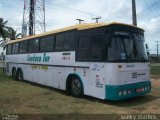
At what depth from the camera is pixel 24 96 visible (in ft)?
41.3

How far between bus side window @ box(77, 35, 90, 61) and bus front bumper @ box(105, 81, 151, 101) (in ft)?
5.61

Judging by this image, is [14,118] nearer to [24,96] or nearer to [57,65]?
[24,96]

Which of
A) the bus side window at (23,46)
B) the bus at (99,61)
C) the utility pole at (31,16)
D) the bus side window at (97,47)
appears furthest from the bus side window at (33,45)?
the utility pole at (31,16)

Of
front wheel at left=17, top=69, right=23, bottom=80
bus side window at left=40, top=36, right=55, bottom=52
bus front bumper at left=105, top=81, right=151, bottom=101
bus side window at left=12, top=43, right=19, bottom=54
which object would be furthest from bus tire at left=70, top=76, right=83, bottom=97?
bus side window at left=12, top=43, right=19, bottom=54

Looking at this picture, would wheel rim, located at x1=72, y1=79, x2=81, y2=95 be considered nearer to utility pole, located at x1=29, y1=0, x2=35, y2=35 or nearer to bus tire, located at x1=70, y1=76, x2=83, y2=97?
bus tire, located at x1=70, y1=76, x2=83, y2=97

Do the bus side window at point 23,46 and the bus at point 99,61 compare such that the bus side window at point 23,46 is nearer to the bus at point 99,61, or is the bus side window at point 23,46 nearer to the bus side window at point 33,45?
the bus side window at point 33,45

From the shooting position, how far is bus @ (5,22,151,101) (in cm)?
1032

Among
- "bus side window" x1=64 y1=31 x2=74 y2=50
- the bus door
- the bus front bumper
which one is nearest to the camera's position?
the bus front bumper

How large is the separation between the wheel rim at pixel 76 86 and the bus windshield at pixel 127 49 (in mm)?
2360

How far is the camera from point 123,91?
10469 millimetres

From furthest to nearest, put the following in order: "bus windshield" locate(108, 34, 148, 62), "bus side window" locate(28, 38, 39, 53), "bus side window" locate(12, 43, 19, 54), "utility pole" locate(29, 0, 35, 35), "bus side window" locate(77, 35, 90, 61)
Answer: "utility pole" locate(29, 0, 35, 35)
"bus side window" locate(12, 43, 19, 54)
"bus side window" locate(28, 38, 39, 53)
"bus side window" locate(77, 35, 90, 61)
"bus windshield" locate(108, 34, 148, 62)

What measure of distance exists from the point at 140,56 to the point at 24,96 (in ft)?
16.9

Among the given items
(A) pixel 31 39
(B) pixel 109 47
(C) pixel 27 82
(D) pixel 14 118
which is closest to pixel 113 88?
(B) pixel 109 47

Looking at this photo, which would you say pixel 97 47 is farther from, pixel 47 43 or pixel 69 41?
pixel 47 43
